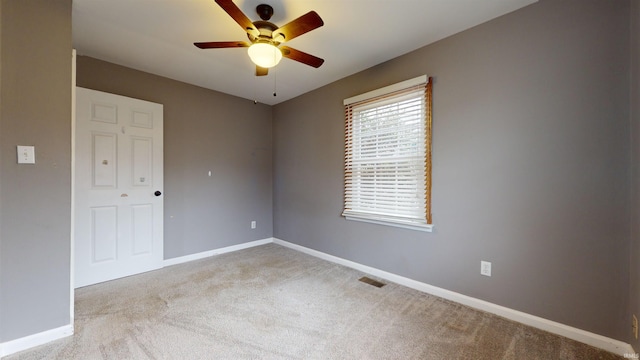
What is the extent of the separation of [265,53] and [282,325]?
2070 mm

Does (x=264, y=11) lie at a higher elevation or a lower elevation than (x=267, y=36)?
higher

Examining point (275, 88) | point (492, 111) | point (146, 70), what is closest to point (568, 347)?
point (492, 111)

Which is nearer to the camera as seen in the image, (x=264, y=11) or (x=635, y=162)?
(x=635, y=162)

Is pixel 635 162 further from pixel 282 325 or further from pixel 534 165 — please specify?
pixel 282 325

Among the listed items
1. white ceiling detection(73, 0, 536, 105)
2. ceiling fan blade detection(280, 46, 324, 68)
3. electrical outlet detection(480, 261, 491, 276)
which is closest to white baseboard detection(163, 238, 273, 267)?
white ceiling detection(73, 0, 536, 105)

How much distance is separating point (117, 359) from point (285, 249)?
8.40ft

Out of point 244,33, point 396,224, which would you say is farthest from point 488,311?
point 244,33

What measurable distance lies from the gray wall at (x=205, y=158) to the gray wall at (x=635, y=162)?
4.05 meters

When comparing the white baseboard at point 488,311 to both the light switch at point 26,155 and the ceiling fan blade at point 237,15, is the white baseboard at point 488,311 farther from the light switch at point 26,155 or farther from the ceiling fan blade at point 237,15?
the ceiling fan blade at point 237,15

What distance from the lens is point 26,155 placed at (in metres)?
1.75

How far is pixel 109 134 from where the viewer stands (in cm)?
284

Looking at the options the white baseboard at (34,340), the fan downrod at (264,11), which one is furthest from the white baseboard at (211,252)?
the fan downrod at (264,11)

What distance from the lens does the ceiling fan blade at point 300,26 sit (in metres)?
1.54

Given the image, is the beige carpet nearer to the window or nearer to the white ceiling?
the window
